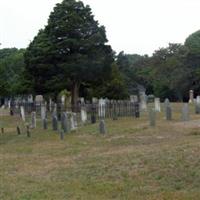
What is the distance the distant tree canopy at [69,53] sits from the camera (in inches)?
1506

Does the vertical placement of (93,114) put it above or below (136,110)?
below

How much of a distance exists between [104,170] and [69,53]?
25648 millimetres

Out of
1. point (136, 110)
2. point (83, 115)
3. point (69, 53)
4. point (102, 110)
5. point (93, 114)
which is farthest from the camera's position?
point (69, 53)

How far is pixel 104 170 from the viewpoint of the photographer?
13844 mm

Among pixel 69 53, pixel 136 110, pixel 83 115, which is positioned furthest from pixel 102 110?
pixel 69 53

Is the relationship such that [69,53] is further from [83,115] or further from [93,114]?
[83,115]

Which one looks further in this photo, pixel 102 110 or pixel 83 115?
pixel 102 110

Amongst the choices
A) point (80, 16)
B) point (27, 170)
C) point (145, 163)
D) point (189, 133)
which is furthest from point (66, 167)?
point (80, 16)

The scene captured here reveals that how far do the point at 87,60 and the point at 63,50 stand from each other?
2025 mm

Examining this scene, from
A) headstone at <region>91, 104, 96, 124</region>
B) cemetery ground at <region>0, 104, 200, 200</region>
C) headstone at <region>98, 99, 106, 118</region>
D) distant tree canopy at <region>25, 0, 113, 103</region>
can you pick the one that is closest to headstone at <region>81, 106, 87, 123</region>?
headstone at <region>91, 104, 96, 124</region>

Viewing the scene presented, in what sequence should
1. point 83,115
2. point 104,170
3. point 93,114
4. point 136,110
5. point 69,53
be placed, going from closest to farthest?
1. point 104,170
2. point 83,115
3. point 93,114
4. point 136,110
5. point 69,53

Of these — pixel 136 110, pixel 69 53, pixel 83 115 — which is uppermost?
pixel 69 53

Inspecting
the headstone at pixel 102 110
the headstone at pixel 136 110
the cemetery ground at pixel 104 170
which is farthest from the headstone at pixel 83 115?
the cemetery ground at pixel 104 170

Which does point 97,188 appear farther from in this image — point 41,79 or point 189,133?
point 41,79
